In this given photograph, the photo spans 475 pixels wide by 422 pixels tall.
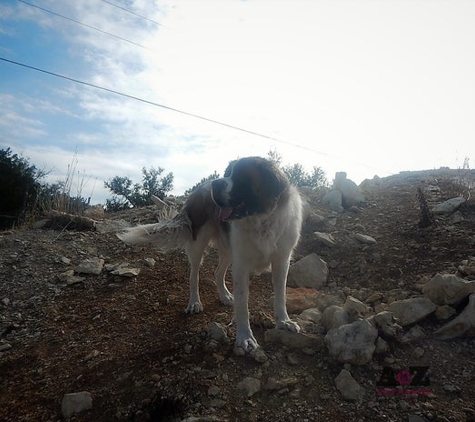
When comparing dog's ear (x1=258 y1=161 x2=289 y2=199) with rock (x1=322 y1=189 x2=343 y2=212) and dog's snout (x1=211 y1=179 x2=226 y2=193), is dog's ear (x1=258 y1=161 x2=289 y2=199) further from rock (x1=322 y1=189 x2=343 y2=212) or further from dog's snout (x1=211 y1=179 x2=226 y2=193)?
rock (x1=322 y1=189 x2=343 y2=212)

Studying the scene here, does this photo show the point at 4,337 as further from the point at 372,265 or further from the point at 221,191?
the point at 372,265

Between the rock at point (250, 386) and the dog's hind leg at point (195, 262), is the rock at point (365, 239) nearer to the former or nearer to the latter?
the dog's hind leg at point (195, 262)

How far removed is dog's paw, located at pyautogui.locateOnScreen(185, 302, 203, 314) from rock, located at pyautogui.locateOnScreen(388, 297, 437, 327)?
6.69ft

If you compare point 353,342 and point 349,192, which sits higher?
point 349,192

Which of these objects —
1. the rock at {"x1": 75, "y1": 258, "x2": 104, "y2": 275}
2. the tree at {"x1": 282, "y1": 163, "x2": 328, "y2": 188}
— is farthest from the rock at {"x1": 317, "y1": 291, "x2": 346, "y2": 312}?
the tree at {"x1": 282, "y1": 163, "x2": 328, "y2": 188}

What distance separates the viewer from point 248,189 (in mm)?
3334

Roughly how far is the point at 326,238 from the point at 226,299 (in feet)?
6.94

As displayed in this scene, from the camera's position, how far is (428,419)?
2273 mm

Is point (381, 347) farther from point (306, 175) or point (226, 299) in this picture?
point (306, 175)

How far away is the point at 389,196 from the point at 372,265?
316 centimetres

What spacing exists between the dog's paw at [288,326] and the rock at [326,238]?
2.52 metres

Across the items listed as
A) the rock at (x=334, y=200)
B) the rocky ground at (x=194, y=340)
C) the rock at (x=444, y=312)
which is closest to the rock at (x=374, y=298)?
the rocky ground at (x=194, y=340)

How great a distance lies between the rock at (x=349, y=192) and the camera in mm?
7467

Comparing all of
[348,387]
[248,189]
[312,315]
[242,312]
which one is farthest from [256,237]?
[348,387]
